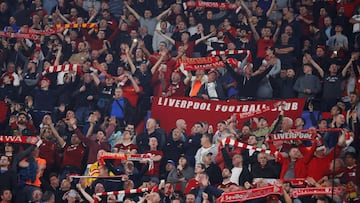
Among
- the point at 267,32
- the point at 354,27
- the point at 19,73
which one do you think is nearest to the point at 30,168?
the point at 19,73

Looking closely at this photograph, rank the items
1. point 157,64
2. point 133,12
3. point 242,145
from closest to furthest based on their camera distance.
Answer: point 242,145, point 157,64, point 133,12

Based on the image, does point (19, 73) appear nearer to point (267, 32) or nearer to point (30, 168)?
point (30, 168)

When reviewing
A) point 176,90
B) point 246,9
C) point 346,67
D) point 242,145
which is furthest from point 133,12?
point 346,67

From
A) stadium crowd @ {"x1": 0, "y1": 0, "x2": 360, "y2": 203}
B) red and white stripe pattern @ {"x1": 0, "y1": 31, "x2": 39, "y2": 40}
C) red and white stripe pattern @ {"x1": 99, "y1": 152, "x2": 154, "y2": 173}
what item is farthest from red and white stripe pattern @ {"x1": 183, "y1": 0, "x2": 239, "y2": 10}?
red and white stripe pattern @ {"x1": 99, "y1": 152, "x2": 154, "y2": 173}

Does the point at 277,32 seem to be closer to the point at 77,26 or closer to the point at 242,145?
the point at 242,145

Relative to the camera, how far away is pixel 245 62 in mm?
16328

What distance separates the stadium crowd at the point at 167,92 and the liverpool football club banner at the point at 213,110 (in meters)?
0.13

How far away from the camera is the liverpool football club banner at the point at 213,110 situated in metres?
15.6

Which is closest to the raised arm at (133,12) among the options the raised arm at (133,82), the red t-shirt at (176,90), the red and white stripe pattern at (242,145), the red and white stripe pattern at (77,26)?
the red and white stripe pattern at (77,26)

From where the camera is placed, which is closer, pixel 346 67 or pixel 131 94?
pixel 346 67

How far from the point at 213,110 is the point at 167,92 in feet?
3.15

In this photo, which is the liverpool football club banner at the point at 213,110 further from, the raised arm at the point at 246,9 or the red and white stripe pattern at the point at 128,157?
the raised arm at the point at 246,9

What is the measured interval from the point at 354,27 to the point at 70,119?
5147 millimetres

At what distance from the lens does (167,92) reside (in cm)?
1638
